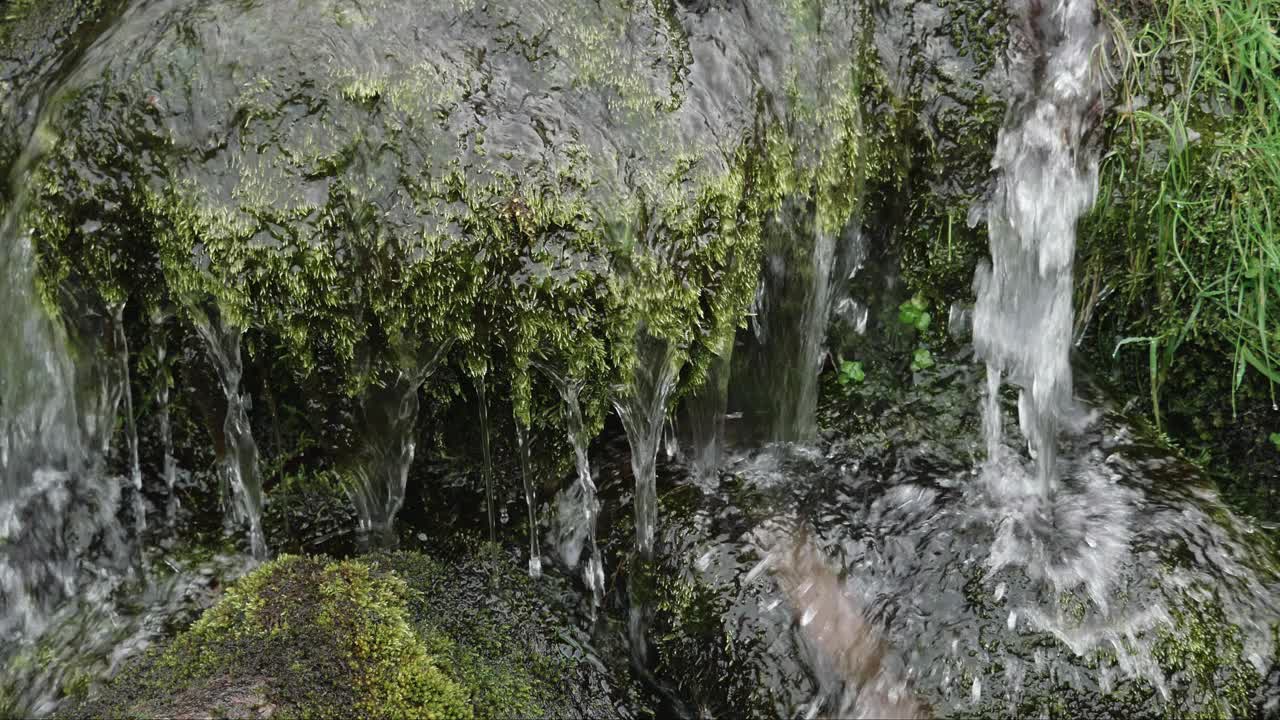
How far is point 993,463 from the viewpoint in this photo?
3.69 m

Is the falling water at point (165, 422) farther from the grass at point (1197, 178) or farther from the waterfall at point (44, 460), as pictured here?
the grass at point (1197, 178)

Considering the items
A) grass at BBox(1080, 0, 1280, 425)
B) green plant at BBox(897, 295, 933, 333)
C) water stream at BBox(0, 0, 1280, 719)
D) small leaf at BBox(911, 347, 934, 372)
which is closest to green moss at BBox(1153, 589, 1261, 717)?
water stream at BBox(0, 0, 1280, 719)

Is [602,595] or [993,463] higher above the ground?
[993,463]

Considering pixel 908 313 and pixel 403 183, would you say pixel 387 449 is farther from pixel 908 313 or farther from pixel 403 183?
pixel 908 313

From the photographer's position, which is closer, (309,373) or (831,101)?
(309,373)

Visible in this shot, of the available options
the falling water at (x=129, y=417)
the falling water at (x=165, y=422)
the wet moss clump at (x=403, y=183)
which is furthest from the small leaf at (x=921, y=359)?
the falling water at (x=129, y=417)

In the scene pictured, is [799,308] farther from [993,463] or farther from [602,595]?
[602,595]

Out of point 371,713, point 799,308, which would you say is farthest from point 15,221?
point 799,308

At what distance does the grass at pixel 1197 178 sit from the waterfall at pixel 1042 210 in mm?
108

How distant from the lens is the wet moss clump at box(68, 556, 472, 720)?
271 centimetres

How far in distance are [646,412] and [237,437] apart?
1.52 metres

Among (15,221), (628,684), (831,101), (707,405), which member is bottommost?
(628,684)

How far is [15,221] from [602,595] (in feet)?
7.63

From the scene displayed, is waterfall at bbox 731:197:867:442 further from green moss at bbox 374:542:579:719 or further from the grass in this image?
green moss at bbox 374:542:579:719
